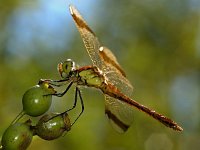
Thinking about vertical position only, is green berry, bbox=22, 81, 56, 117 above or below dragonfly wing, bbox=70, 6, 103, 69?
below

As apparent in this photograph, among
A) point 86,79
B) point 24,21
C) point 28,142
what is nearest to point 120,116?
point 86,79

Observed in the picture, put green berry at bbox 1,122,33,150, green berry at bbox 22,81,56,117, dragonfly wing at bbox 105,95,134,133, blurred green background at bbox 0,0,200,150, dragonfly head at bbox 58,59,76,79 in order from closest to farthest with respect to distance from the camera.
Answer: green berry at bbox 1,122,33,150 → green berry at bbox 22,81,56,117 → dragonfly head at bbox 58,59,76,79 → dragonfly wing at bbox 105,95,134,133 → blurred green background at bbox 0,0,200,150

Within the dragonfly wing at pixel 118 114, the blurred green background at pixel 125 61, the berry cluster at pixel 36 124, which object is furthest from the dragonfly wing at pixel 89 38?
the blurred green background at pixel 125 61

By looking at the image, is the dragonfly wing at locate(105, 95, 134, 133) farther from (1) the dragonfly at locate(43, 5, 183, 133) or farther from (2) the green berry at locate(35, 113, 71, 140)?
(2) the green berry at locate(35, 113, 71, 140)

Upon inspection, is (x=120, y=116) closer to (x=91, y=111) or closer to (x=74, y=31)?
(x=91, y=111)

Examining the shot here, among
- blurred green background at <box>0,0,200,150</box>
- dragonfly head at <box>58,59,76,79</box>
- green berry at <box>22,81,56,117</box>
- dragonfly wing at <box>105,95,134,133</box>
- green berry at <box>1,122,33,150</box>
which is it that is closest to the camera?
green berry at <box>1,122,33,150</box>

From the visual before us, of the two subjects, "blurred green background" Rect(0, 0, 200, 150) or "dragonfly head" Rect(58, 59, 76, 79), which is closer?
"dragonfly head" Rect(58, 59, 76, 79)

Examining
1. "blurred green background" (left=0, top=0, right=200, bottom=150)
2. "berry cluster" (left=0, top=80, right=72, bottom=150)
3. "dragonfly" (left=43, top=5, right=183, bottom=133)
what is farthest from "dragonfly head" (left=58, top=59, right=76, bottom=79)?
"blurred green background" (left=0, top=0, right=200, bottom=150)
